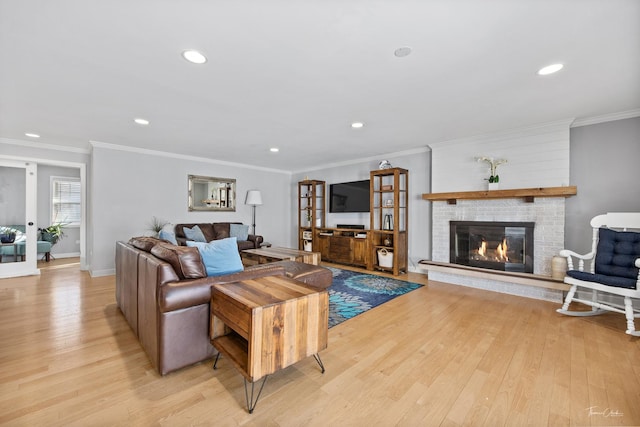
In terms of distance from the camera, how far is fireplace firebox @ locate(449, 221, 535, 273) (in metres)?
3.82

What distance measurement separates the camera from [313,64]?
215 cm

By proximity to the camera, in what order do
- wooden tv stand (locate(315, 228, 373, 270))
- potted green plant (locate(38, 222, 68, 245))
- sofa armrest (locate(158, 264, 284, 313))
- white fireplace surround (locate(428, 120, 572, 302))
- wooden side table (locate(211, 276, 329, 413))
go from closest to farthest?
wooden side table (locate(211, 276, 329, 413)) → sofa armrest (locate(158, 264, 284, 313)) → white fireplace surround (locate(428, 120, 572, 302)) → wooden tv stand (locate(315, 228, 373, 270)) → potted green plant (locate(38, 222, 68, 245))

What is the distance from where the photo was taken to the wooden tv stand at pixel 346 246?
533 centimetres

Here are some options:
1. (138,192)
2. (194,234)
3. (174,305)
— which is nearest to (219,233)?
(194,234)

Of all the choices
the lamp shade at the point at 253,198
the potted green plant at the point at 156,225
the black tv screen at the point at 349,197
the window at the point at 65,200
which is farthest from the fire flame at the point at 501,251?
the window at the point at 65,200

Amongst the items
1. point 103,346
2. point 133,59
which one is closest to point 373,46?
point 133,59

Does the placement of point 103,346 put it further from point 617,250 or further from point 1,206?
point 617,250

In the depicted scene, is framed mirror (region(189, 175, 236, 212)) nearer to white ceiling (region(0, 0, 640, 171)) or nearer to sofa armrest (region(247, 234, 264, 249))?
sofa armrest (region(247, 234, 264, 249))

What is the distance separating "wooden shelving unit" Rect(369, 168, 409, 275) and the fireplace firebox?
0.84m

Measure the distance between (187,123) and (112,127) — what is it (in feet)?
3.71

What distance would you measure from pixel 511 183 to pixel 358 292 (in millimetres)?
2756

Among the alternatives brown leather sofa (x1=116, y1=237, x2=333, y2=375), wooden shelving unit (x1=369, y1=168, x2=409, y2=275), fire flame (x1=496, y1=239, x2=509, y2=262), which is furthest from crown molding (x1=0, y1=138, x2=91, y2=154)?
fire flame (x1=496, y1=239, x2=509, y2=262)

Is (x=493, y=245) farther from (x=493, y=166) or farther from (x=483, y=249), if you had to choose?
(x=493, y=166)

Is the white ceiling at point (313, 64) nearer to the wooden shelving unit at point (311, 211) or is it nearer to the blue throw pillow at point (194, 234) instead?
the blue throw pillow at point (194, 234)
